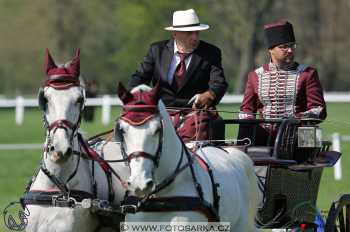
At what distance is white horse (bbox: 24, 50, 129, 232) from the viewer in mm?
6281

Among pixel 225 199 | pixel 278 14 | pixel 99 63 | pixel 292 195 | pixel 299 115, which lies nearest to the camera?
pixel 225 199

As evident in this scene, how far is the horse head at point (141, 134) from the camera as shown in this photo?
5.84 metres

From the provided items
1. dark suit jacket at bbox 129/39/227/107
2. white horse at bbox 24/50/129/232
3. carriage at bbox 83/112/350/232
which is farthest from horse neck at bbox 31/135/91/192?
dark suit jacket at bbox 129/39/227/107

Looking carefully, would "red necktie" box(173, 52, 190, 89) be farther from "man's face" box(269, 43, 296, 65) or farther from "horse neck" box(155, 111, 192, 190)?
"horse neck" box(155, 111, 192, 190)

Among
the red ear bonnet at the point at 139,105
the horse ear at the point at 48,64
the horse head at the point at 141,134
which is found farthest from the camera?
the horse ear at the point at 48,64

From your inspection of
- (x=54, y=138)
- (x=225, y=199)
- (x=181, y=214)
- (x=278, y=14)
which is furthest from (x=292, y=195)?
(x=278, y=14)

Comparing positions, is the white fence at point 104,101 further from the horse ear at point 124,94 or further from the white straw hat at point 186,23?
the horse ear at point 124,94

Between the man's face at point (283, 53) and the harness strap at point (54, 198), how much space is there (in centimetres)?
245

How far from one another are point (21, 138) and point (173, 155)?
20837 mm

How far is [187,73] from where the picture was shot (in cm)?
796

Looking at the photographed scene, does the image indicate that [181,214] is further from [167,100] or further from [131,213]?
[167,100]

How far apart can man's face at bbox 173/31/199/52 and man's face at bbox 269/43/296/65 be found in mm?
788

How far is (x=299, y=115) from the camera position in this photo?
839cm

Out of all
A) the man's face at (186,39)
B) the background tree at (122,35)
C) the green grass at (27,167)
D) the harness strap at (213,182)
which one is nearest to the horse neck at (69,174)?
the harness strap at (213,182)
